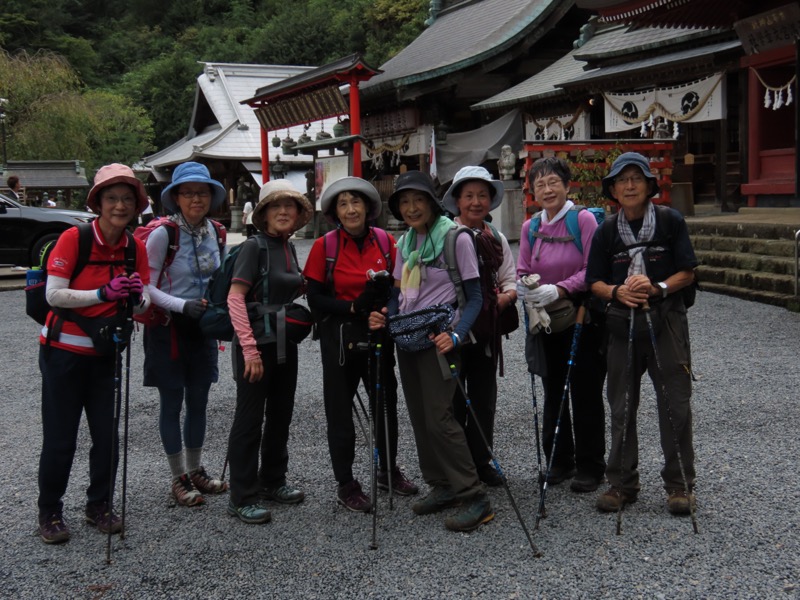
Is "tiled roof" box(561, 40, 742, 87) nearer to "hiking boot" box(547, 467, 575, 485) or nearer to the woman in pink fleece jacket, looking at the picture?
the woman in pink fleece jacket

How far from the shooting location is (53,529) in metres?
3.40

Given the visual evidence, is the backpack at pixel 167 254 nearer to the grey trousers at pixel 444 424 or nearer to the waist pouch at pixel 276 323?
the waist pouch at pixel 276 323

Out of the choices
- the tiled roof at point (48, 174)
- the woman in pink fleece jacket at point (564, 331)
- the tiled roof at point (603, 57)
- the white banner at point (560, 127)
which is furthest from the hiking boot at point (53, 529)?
the tiled roof at point (48, 174)

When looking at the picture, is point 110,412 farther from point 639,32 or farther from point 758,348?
point 639,32

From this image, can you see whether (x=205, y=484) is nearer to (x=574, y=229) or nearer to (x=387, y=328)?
(x=387, y=328)

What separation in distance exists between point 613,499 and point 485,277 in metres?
1.17

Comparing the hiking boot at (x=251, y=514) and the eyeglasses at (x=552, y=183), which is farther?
the eyeglasses at (x=552, y=183)

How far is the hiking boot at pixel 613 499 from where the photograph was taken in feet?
11.5

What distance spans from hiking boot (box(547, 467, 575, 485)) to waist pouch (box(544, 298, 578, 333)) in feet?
2.50

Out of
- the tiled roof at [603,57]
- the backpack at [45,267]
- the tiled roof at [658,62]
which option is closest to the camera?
the backpack at [45,267]

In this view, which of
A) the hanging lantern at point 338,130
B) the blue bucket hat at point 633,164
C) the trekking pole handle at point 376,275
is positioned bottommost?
the trekking pole handle at point 376,275

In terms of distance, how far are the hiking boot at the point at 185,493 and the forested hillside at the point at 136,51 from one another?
2480cm

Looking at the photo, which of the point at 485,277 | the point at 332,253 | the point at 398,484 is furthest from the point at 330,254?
the point at 398,484

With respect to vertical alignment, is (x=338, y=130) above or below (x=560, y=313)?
above
